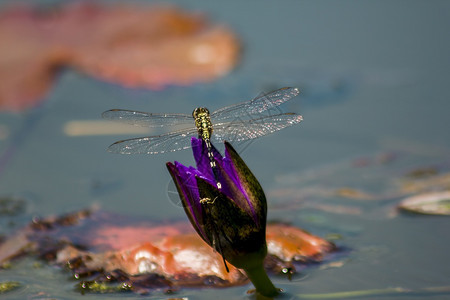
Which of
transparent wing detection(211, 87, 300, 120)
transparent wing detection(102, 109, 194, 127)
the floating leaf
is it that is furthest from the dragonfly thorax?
the floating leaf

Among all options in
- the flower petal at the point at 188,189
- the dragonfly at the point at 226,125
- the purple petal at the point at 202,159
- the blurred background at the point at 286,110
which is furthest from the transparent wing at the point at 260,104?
the flower petal at the point at 188,189

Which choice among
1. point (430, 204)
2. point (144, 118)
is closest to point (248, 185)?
point (144, 118)

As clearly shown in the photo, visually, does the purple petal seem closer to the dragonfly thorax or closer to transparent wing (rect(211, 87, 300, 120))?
the dragonfly thorax

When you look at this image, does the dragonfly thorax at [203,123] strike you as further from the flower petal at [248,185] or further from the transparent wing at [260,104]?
the flower petal at [248,185]

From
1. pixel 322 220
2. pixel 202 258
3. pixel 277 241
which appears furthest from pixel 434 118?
pixel 202 258

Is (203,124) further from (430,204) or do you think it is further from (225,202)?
(430,204)
